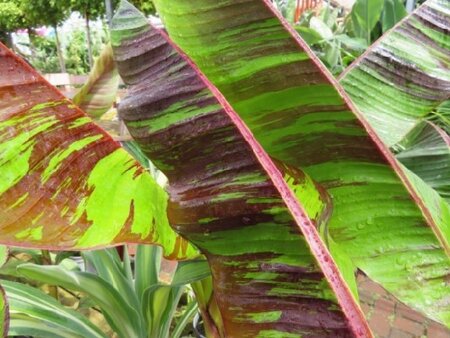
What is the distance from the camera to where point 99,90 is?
34.9 inches

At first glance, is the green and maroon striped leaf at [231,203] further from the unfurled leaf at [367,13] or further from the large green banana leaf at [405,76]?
the unfurled leaf at [367,13]

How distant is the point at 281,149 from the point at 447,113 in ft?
3.47

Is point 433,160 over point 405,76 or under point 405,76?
under

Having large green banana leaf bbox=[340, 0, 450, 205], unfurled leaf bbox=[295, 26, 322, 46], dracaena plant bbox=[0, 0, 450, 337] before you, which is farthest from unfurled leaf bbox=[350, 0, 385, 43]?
dracaena plant bbox=[0, 0, 450, 337]

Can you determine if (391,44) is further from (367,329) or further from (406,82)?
(367,329)

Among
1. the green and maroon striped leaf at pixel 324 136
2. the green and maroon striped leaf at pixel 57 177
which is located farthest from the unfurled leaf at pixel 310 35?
the green and maroon striped leaf at pixel 57 177

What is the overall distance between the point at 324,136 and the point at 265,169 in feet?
0.44

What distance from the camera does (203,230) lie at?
1.25 feet

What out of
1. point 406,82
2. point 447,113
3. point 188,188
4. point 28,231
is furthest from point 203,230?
point 447,113

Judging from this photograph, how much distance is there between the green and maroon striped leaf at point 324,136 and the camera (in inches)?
16.9

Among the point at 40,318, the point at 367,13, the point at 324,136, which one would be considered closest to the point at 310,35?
the point at 367,13

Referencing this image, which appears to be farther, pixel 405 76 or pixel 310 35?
pixel 310 35

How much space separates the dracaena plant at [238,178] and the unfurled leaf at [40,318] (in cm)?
40

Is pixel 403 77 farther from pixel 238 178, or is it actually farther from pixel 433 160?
pixel 238 178
